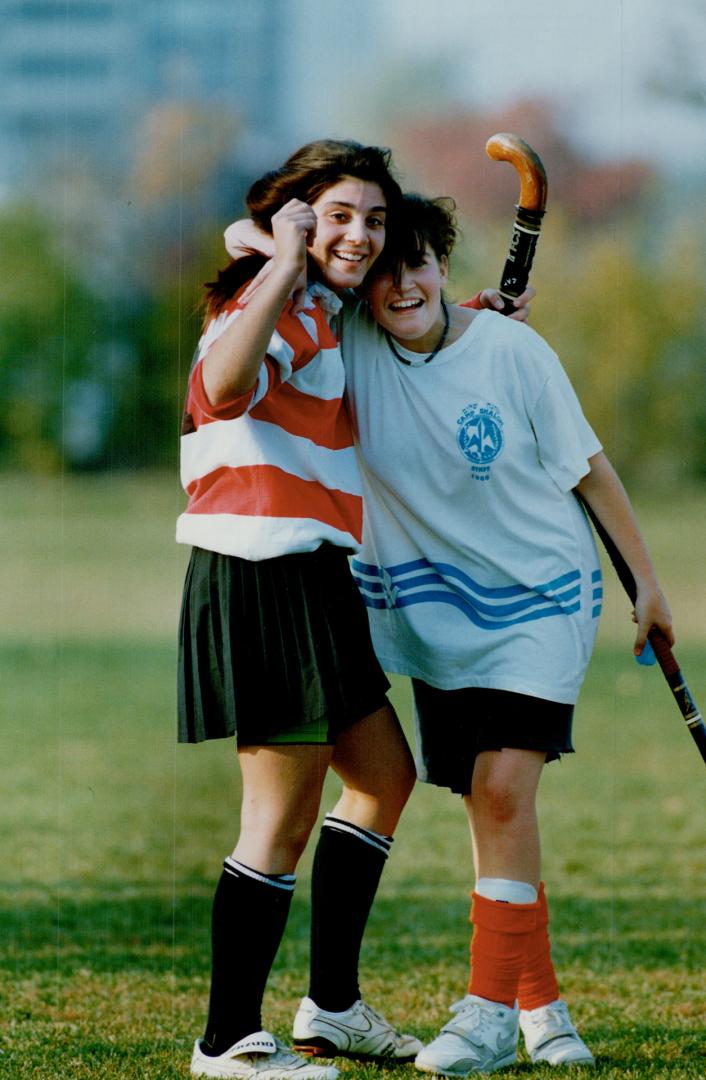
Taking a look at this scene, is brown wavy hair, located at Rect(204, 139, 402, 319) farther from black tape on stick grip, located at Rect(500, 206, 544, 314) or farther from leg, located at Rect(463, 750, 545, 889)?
leg, located at Rect(463, 750, 545, 889)

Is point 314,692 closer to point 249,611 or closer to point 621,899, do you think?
point 249,611

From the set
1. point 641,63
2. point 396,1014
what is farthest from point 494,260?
point 396,1014

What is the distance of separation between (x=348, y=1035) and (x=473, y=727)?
1.97ft

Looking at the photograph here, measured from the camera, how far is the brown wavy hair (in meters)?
2.55

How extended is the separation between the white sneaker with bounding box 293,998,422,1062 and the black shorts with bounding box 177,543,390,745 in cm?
57

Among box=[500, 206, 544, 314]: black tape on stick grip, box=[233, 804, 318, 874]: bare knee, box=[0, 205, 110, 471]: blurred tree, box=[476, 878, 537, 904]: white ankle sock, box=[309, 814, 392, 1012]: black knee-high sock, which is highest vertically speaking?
box=[500, 206, 544, 314]: black tape on stick grip

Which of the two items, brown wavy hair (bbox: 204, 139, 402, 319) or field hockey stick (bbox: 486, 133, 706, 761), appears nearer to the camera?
brown wavy hair (bbox: 204, 139, 402, 319)

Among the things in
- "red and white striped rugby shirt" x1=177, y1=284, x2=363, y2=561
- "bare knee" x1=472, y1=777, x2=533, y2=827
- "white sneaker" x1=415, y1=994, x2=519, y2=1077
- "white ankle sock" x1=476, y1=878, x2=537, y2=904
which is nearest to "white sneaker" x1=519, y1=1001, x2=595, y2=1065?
"white sneaker" x1=415, y1=994, x2=519, y2=1077

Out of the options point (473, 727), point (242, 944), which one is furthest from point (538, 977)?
point (242, 944)

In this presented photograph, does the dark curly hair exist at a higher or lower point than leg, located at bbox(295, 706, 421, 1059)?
higher

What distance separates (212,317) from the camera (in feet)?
8.30

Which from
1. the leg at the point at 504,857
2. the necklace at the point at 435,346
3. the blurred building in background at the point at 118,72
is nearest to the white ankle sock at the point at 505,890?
the leg at the point at 504,857

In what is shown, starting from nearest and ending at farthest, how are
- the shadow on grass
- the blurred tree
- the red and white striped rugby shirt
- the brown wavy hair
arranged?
1. the red and white striped rugby shirt
2. the brown wavy hair
3. the shadow on grass
4. the blurred tree

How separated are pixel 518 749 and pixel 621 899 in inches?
80.1
